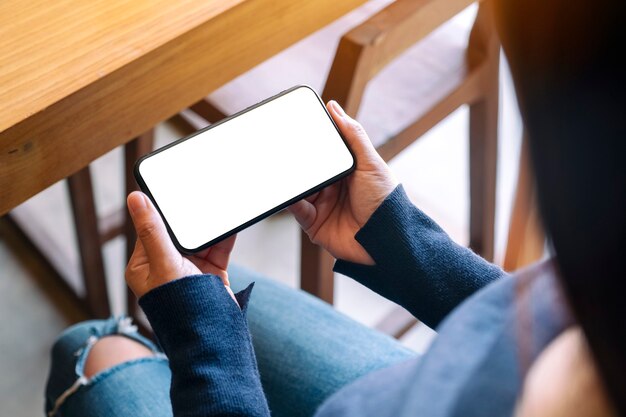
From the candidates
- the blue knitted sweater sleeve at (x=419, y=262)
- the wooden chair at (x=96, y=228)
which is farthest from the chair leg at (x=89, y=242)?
the blue knitted sweater sleeve at (x=419, y=262)

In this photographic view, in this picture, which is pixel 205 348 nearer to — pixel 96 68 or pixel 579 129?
pixel 96 68

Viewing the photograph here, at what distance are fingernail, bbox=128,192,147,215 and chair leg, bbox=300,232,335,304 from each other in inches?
10.7

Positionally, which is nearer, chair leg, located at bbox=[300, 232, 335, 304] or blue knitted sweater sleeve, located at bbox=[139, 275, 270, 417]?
blue knitted sweater sleeve, located at bbox=[139, 275, 270, 417]

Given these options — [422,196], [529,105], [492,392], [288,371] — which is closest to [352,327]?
[288,371]

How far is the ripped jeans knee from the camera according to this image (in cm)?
64

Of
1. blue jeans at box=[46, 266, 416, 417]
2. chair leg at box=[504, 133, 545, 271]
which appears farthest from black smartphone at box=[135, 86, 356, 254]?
chair leg at box=[504, 133, 545, 271]

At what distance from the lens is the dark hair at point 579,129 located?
0.25 m

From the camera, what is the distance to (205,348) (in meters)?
0.50

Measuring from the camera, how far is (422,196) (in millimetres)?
1349

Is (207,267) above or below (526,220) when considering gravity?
below

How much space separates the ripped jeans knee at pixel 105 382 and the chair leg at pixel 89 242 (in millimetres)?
301

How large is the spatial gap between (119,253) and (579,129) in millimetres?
1089

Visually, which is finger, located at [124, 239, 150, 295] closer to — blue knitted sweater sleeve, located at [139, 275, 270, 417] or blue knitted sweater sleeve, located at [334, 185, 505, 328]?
blue knitted sweater sleeve, located at [139, 275, 270, 417]

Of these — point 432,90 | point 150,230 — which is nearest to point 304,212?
point 150,230
